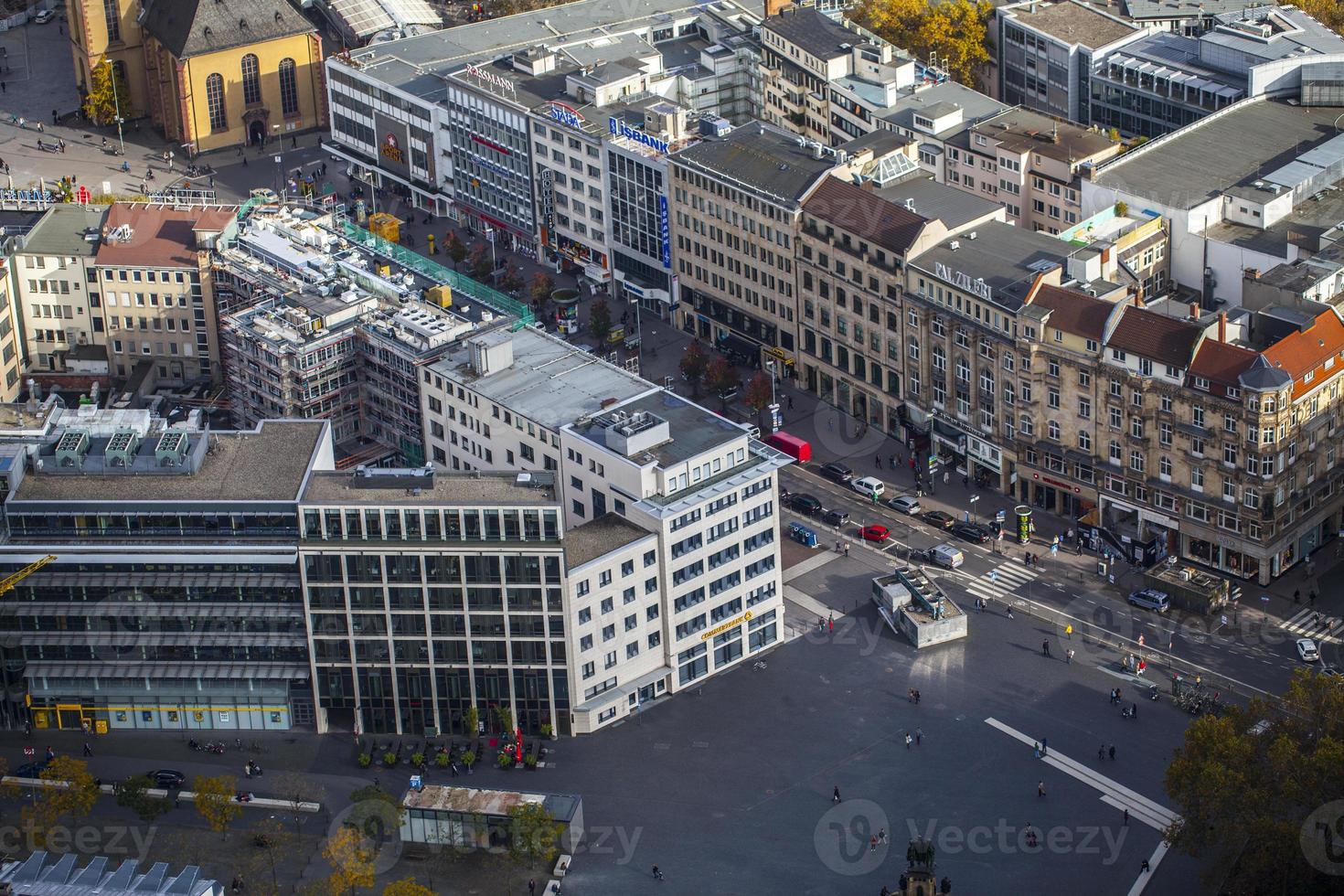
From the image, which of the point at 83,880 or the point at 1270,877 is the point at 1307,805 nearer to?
the point at 1270,877

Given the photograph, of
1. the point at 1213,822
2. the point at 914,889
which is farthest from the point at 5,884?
the point at 1213,822

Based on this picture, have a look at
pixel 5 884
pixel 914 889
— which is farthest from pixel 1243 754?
pixel 5 884

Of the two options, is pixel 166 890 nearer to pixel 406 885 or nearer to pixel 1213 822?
pixel 406 885

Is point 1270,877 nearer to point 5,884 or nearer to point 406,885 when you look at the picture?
point 406,885

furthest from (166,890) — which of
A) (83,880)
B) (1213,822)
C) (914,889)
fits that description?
(1213,822)

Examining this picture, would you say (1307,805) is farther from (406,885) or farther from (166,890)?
(166,890)

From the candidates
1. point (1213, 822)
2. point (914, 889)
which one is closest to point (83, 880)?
point (914, 889)
